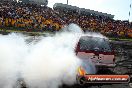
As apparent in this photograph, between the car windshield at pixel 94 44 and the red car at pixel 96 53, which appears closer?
the red car at pixel 96 53

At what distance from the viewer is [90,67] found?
9.26 meters

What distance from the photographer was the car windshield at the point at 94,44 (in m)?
10.3

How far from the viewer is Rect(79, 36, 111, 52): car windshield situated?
1028 centimetres

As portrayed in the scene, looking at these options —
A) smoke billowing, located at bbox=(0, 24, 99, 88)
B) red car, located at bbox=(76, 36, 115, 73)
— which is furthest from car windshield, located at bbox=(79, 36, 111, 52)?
smoke billowing, located at bbox=(0, 24, 99, 88)

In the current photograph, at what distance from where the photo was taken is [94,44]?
10484 millimetres

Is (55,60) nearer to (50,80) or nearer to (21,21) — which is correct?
(50,80)

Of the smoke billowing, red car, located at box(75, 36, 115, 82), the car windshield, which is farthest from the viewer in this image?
the car windshield

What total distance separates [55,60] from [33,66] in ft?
2.49

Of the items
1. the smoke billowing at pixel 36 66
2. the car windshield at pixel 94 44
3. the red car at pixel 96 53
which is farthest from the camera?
the car windshield at pixel 94 44

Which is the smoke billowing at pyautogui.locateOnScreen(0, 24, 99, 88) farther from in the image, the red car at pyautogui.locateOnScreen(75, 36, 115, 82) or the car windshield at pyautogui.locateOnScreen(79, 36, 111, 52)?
the car windshield at pyautogui.locateOnScreen(79, 36, 111, 52)

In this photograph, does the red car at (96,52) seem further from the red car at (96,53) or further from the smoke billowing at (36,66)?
the smoke billowing at (36,66)

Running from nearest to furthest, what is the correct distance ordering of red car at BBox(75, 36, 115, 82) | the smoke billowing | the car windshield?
the smoke billowing < red car at BBox(75, 36, 115, 82) < the car windshield

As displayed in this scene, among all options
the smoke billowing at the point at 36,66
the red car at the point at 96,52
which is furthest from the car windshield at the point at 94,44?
the smoke billowing at the point at 36,66

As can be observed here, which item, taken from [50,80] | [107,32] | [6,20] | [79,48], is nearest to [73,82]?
[50,80]
